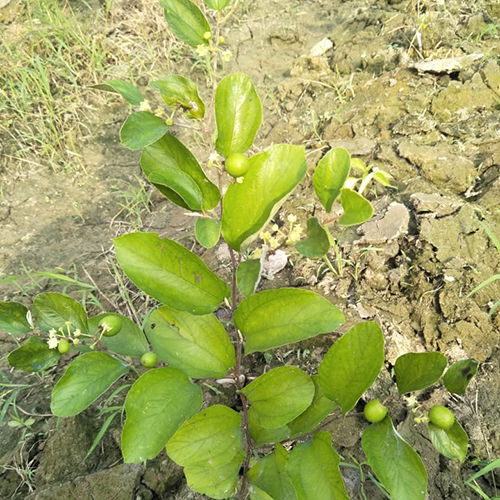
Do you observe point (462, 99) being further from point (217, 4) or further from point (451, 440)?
point (451, 440)

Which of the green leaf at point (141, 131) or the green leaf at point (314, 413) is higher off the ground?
the green leaf at point (141, 131)

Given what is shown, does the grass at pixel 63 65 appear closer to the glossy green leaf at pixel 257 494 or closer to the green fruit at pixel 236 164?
the green fruit at pixel 236 164

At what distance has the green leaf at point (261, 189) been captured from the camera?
3.08ft

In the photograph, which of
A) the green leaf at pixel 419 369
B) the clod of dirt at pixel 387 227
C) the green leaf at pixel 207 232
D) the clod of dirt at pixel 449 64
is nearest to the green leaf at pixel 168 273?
the green leaf at pixel 207 232

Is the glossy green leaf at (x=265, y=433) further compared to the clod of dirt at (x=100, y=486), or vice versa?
the clod of dirt at (x=100, y=486)

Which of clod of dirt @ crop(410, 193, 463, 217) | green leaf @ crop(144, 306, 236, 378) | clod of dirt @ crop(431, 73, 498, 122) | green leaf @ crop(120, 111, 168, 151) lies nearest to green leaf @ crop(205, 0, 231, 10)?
green leaf @ crop(120, 111, 168, 151)

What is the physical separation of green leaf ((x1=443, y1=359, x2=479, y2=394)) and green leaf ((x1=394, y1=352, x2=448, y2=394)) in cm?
2

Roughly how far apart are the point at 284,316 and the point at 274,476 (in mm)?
358

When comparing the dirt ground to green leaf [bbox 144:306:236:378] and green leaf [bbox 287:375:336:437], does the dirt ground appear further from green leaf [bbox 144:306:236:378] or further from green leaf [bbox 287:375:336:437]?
green leaf [bbox 144:306:236:378]

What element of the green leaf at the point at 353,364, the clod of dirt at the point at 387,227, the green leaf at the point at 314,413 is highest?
the green leaf at the point at 353,364

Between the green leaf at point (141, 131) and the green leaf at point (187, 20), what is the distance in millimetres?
220

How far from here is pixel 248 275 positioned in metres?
1.06

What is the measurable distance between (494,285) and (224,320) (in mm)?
868

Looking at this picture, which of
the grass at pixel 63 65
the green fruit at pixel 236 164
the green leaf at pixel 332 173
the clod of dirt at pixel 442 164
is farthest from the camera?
the grass at pixel 63 65
